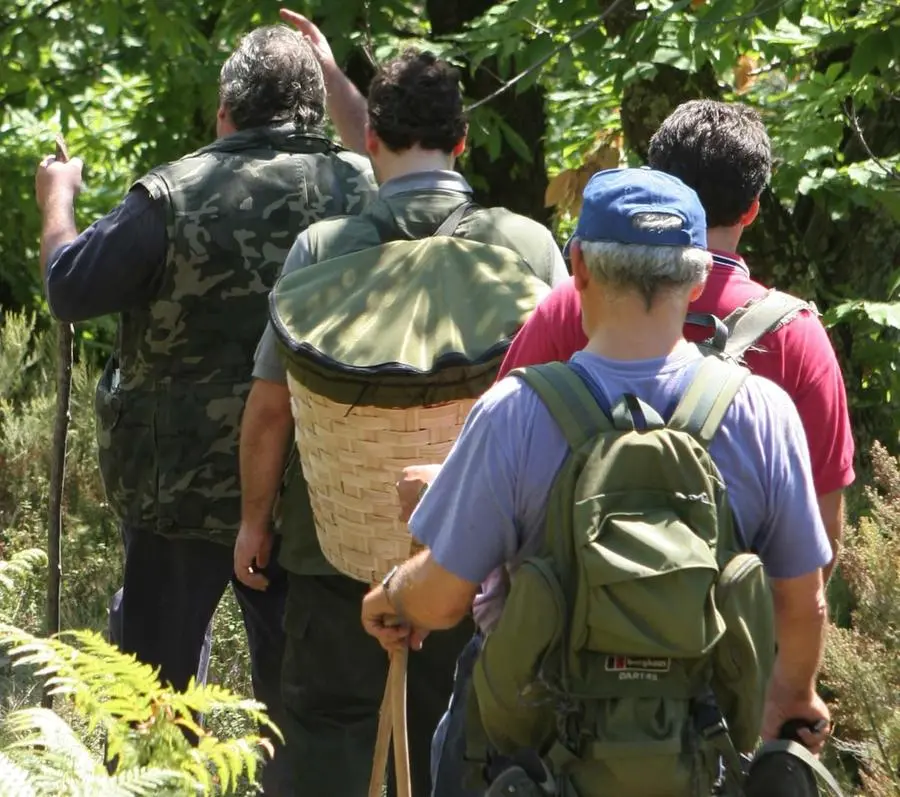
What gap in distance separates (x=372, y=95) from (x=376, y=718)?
1.49 metres

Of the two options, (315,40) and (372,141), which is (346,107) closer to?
(315,40)

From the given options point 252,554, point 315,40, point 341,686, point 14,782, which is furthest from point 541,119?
point 14,782

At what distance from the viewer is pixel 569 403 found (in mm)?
2246

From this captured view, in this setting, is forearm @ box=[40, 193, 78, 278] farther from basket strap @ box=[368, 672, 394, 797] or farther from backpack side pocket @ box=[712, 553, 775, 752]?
backpack side pocket @ box=[712, 553, 775, 752]

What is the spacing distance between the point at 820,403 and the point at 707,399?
0.61 m

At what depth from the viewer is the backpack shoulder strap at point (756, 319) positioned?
2693 mm

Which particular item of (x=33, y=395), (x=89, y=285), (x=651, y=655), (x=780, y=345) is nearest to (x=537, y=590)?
(x=651, y=655)

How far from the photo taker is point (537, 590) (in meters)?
2.16

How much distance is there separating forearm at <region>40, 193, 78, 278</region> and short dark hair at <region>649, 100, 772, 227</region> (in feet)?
5.36

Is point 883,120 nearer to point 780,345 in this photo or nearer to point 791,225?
point 791,225

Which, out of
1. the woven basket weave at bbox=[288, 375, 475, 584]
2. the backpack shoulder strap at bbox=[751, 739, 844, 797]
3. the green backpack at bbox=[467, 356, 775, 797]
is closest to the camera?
the green backpack at bbox=[467, 356, 775, 797]

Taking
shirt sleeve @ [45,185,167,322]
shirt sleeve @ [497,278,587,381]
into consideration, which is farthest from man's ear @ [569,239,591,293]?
shirt sleeve @ [45,185,167,322]

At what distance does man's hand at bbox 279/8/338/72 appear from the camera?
13.9 ft

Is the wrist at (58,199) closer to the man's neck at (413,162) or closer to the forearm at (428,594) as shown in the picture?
the man's neck at (413,162)
